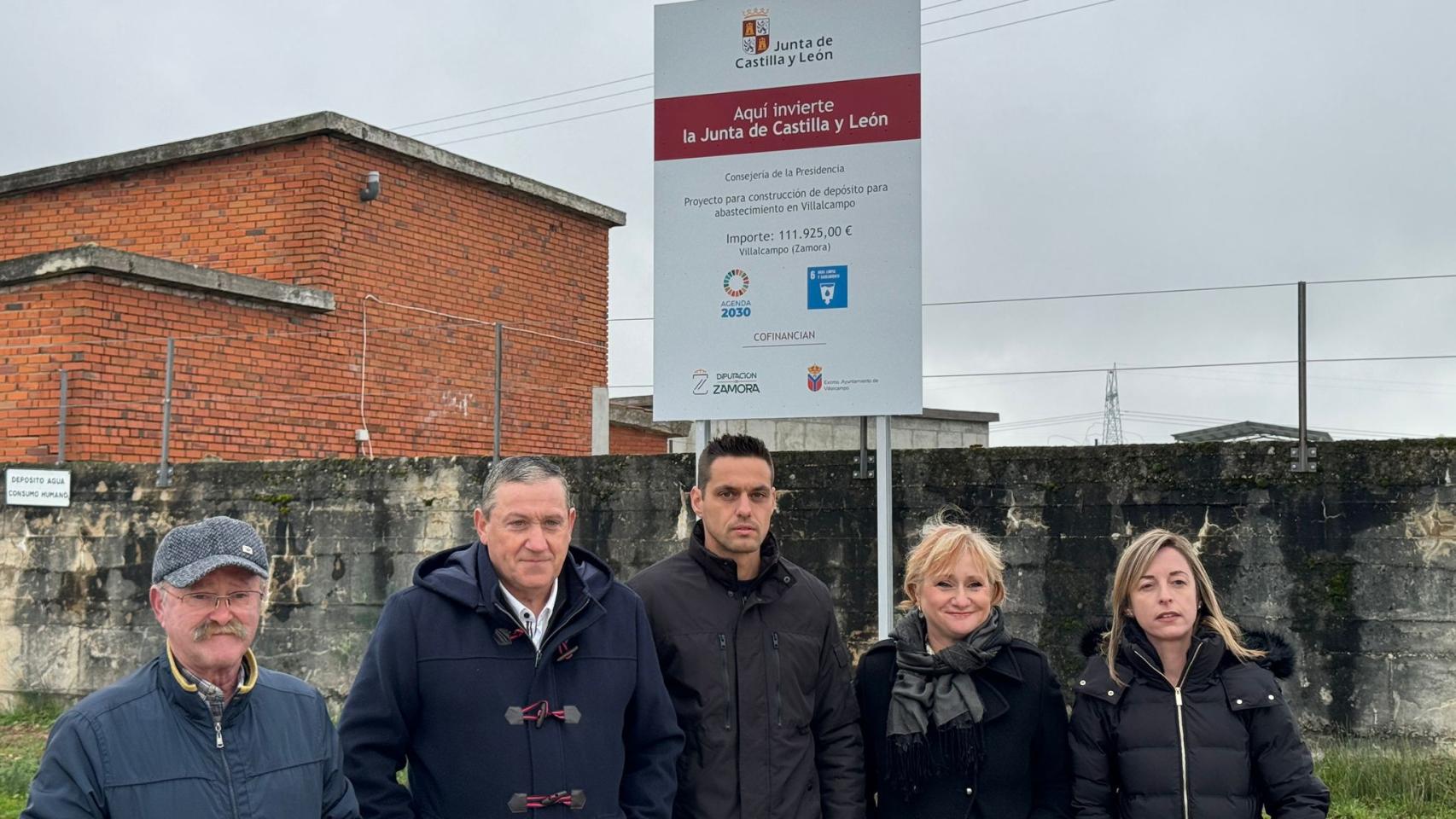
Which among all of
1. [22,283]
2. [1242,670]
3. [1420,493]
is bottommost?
[1242,670]

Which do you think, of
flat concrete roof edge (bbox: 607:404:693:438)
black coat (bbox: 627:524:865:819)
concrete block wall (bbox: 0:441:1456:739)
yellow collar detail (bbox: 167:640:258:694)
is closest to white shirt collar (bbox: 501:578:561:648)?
black coat (bbox: 627:524:865:819)

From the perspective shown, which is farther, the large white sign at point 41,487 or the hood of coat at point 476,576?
the large white sign at point 41,487

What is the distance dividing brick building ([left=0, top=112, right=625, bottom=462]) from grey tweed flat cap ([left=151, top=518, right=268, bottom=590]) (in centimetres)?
830

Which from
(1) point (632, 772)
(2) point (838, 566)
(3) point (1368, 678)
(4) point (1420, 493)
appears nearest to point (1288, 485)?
(4) point (1420, 493)

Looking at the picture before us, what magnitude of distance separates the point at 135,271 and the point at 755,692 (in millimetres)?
8566

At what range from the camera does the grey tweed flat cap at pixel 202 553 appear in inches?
108

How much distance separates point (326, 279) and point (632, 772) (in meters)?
10.3

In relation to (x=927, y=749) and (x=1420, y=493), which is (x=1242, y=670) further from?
(x=1420, y=493)

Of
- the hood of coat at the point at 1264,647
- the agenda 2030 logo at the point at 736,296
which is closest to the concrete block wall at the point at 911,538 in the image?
the agenda 2030 logo at the point at 736,296

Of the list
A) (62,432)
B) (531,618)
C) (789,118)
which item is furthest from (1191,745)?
(62,432)

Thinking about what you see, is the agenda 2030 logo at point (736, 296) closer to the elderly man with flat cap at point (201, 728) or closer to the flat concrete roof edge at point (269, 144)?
the elderly man with flat cap at point (201, 728)

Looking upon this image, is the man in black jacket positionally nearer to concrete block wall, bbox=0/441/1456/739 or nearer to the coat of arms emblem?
the coat of arms emblem

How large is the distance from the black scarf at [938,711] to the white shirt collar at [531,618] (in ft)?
3.30

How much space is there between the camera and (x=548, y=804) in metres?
3.24
